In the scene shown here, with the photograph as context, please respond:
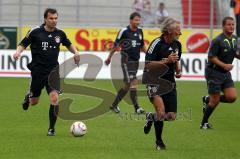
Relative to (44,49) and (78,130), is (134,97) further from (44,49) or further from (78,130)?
(78,130)

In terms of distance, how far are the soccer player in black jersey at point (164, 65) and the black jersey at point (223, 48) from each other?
234cm

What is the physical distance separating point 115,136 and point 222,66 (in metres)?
2.57

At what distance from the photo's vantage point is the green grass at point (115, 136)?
36.6 feet

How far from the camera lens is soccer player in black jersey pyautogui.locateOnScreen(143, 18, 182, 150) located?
37.1ft

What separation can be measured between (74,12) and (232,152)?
75.7 feet

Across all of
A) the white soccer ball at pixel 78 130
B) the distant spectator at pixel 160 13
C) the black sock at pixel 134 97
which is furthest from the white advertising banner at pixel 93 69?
the white soccer ball at pixel 78 130

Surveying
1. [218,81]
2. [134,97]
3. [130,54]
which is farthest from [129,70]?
[218,81]

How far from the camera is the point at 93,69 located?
94.7 ft

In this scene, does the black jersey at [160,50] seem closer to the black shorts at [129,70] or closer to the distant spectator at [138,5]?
the black shorts at [129,70]

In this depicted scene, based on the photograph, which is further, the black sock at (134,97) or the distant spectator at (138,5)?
the distant spectator at (138,5)

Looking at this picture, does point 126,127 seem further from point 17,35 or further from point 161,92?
point 17,35

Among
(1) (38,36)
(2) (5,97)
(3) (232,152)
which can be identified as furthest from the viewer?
(2) (5,97)

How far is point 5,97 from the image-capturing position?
68.0ft

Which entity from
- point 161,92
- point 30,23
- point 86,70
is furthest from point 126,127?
point 30,23
